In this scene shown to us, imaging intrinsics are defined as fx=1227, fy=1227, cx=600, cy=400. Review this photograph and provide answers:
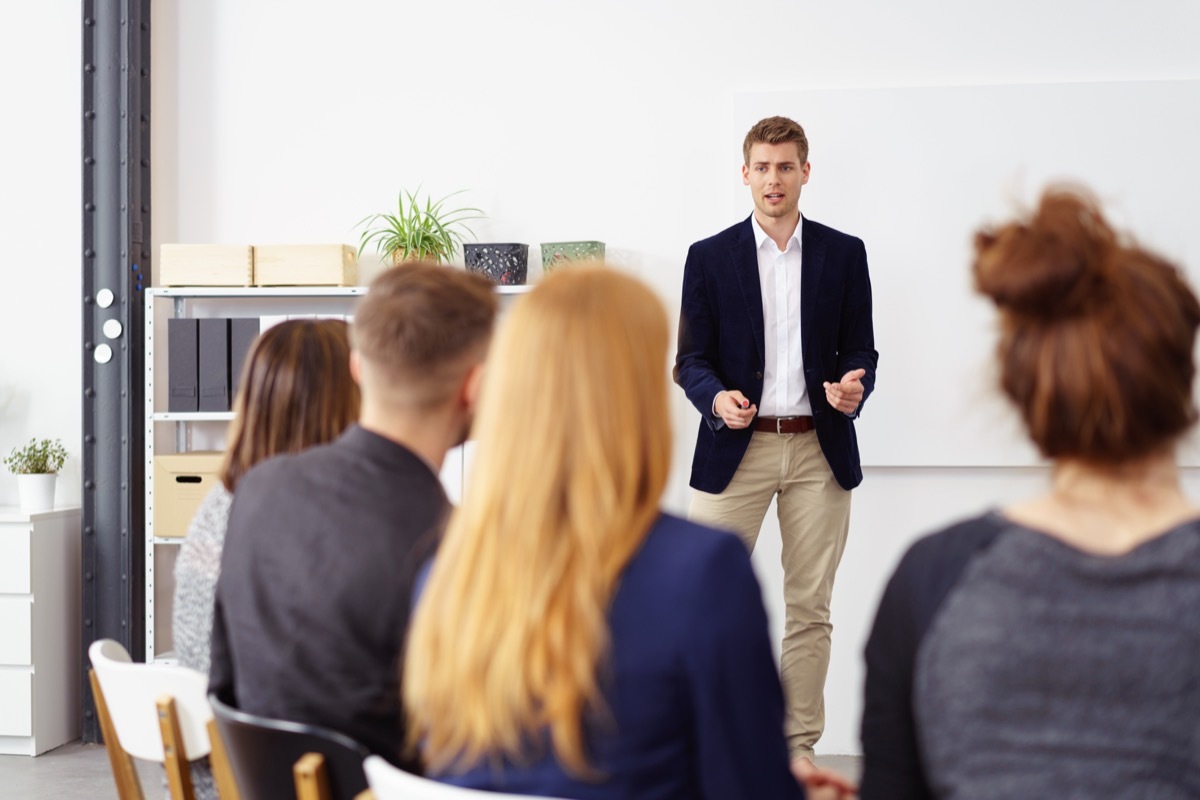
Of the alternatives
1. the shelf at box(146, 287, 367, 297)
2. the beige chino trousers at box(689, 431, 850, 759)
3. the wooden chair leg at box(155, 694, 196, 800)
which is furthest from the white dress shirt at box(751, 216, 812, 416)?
the wooden chair leg at box(155, 694, 196, 800)

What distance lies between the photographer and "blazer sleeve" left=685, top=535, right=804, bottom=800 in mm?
1077

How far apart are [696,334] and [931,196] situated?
3.18 ft

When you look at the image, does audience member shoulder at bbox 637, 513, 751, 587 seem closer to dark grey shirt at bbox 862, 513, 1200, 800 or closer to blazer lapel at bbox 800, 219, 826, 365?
dark grey shirt at bbox 862, 513, 1200, 800

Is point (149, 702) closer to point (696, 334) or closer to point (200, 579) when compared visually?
point (200, 579)

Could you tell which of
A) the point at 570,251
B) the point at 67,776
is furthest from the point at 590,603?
the point at 67,776

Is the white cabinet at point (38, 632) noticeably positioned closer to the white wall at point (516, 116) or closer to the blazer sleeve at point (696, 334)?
the white wall at point (516, 116)

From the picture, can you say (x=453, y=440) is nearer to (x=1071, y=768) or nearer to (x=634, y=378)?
(x=634, y=378)

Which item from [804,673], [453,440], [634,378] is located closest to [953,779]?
[634,378]

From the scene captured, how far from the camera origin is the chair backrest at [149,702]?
1.62 m

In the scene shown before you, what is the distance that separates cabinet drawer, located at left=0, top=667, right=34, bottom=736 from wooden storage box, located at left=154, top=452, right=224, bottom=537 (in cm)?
63

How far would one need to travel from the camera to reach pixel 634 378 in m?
1.14

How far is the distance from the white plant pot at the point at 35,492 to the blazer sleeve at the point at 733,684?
360cm

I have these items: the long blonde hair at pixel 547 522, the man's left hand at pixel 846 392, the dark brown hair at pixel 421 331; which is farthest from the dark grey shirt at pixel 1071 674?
the man's left hand at pixel 846 392

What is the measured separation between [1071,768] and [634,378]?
515 mm
